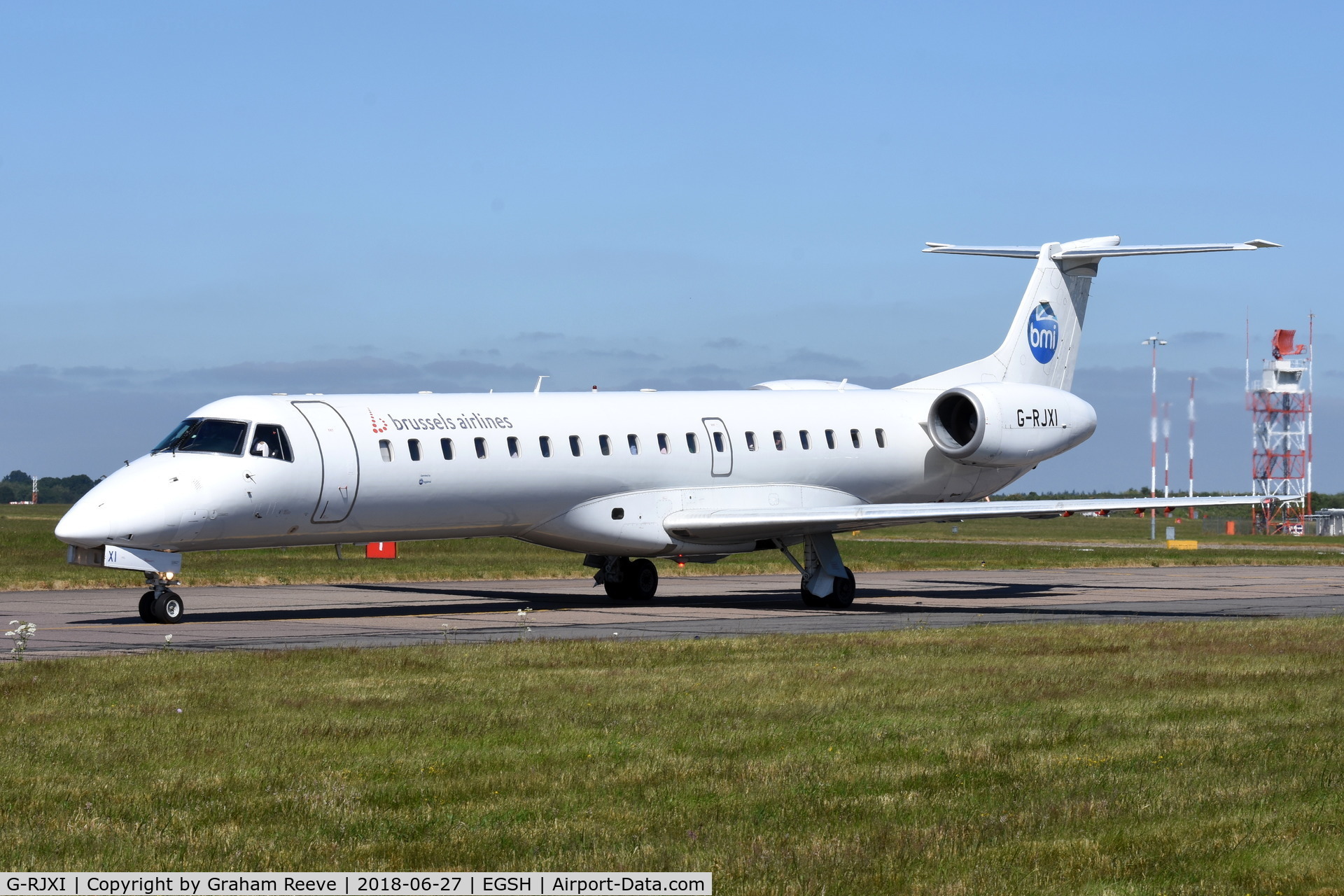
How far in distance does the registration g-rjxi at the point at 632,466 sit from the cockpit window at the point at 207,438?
0.03 metres

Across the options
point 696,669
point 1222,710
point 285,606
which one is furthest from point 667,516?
Answer: point 1222,710

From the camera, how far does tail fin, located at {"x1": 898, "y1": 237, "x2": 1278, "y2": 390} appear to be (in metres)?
31.8

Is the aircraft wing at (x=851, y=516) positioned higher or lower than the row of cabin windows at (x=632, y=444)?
lower

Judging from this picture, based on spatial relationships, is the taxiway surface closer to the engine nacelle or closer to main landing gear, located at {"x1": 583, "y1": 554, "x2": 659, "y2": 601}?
main landing gear, located at {"x1": 583, "y1": 554, "x2": 659, "y2": 601}

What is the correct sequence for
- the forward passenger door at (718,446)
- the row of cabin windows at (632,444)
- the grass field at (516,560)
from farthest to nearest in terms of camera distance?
the grass field at (516,560) → the forward passenger door at (718,446) → the row of cabin windows at (632,444)

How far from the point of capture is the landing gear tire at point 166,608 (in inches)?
845

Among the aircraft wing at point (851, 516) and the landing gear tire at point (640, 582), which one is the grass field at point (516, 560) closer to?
the landing gear tire at point (640, 582)

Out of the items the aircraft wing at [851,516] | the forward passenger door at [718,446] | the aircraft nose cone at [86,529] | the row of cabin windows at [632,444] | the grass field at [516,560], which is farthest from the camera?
the grass field at [516,560]

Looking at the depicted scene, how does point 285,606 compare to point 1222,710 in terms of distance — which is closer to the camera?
point 1222,710

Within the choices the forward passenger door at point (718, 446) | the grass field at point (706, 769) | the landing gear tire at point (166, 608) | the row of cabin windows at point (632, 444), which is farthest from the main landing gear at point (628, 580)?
the grass field at point (706, 769)

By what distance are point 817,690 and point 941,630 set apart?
21.7 feet

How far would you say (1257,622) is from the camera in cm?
2095

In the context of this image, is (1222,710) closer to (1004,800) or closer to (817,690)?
(817,690)

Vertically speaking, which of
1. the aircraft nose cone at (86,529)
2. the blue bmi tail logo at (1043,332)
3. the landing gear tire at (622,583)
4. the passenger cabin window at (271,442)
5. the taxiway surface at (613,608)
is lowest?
the taxiway surface at (613,608)
